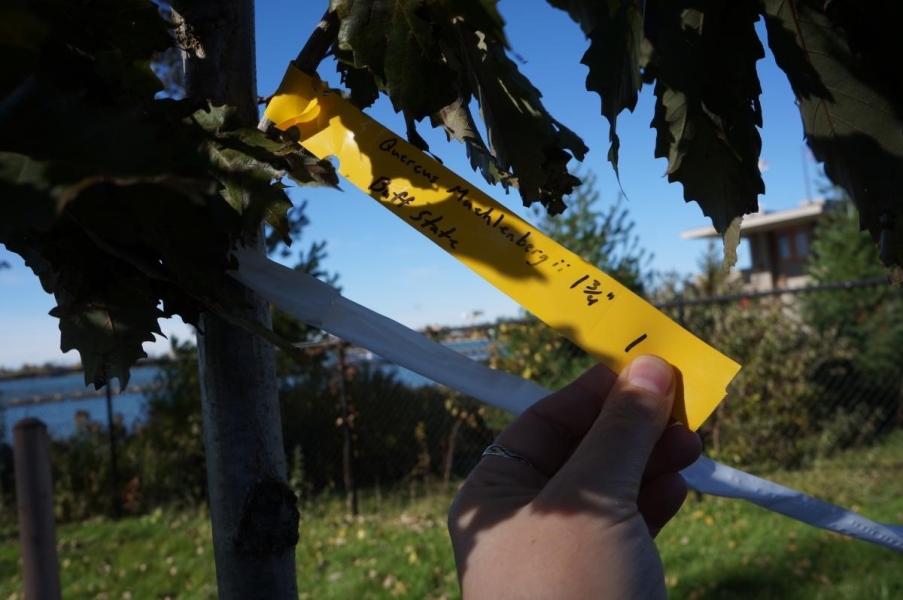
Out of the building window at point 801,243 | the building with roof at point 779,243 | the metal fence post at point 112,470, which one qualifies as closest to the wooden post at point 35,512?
the metal fence post at point 112,470

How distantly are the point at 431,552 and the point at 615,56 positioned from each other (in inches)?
188

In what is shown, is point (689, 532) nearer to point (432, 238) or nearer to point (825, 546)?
point (825, 546)

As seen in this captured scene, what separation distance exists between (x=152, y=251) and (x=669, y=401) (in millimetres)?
645

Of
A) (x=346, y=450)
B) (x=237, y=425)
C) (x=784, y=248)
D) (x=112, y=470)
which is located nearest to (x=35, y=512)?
(x=237, y=425)

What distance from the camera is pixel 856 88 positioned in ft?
3.32

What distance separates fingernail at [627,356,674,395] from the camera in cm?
93

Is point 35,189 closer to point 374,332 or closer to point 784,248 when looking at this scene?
point 374,332

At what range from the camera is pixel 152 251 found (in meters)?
0.89

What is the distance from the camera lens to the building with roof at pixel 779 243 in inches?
761

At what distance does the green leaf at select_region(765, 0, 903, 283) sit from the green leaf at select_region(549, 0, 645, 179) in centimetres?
19

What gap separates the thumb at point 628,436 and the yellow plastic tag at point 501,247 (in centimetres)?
3

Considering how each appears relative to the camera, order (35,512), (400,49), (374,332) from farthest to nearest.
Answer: (35,512) < (374,332) < (400,49)

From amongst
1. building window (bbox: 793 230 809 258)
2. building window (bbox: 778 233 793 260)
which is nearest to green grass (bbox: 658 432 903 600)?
building window (bbox: 793 230 809 258)

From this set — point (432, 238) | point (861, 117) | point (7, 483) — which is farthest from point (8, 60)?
point (7, 483)
